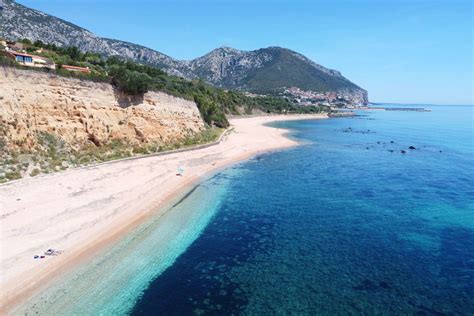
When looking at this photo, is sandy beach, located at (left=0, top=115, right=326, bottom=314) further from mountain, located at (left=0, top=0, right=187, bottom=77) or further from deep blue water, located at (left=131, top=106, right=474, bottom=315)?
mountain, located at (left=0, top=0, right=187, bottom=77)

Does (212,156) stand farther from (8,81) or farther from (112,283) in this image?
(112,283)

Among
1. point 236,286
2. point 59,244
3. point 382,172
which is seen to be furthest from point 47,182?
point 382,172

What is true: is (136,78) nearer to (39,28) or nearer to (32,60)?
(32,60)

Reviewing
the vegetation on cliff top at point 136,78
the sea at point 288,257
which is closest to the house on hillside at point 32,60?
the vegetation on cliff top at point 136,78

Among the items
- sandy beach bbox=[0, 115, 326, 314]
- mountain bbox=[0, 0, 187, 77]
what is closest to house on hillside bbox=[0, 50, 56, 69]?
sandy beach bbox=[0, 115, 326, 314]

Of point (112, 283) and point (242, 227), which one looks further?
point (242, 227)

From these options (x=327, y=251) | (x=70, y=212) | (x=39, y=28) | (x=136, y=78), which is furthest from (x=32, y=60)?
(x=39, y=28)

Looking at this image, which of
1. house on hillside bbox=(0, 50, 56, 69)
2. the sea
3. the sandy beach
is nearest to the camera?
the sea
